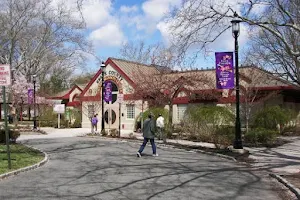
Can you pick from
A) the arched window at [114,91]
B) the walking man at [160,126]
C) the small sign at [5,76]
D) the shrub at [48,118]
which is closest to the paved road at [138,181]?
the small sign at [5,76]

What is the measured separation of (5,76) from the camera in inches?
468

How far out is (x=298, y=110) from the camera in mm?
37500

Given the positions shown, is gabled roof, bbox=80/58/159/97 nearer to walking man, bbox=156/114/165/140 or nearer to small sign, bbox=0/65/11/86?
walking man, bbox=156/114/165/140

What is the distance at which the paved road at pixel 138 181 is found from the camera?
8.73 metres

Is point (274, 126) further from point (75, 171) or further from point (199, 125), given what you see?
point (75, 171)

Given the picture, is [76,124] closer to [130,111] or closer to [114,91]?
[114,91]

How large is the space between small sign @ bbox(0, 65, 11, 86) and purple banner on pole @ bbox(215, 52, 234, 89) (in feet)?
30.9

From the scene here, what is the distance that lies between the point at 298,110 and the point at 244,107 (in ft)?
33.9

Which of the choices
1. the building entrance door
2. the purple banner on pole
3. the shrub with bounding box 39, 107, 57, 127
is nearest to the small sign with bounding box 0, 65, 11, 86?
the purple banner on pole

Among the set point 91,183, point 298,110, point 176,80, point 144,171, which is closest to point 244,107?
point 176,80

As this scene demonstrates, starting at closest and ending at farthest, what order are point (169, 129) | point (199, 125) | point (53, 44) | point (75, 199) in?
1. point (75, 199)
2. point (199, 125)
3. point (169, 129)
4. point (53, 44)

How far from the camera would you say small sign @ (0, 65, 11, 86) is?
467 inches

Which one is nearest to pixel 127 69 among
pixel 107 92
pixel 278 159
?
pixel 107 92

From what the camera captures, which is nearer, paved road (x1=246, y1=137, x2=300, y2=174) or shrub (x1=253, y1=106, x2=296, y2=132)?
paved road (x1=246, y1=137, x2=300, y2=174)
